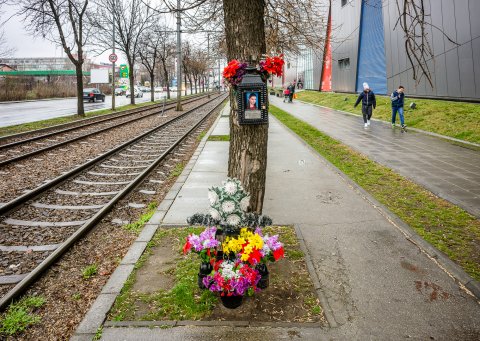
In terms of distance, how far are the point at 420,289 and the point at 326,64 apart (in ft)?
148

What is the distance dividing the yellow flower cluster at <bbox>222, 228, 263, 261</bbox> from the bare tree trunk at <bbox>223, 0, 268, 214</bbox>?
102cm

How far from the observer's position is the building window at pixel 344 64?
124 ft

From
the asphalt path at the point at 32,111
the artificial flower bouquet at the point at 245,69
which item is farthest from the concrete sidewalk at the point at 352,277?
the asphalt path at the point at 32,111

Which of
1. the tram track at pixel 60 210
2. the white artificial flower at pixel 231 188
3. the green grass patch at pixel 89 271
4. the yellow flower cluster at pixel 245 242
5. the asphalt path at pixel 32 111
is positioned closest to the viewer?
the yellow flower cluster at pixel 245 242

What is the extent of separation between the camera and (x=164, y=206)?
6.55 metres

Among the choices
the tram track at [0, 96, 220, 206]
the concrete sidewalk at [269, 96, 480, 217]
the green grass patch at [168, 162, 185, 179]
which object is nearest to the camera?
the concrete sidewalk at [269, 96, 480, 217]

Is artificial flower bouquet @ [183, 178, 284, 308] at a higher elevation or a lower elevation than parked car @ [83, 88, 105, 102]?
lower

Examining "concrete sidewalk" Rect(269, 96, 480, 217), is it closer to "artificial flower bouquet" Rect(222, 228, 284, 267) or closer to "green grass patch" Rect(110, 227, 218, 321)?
"artificial flower bouquet" Rect(222, 228, 284, 267)

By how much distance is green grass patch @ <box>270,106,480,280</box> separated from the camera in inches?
194

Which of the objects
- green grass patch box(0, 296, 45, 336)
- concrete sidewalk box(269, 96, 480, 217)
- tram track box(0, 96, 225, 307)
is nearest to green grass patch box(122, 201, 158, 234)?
tram track box(0, 96, 225, 307)

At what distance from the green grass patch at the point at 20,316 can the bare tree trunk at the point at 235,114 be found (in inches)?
96.3

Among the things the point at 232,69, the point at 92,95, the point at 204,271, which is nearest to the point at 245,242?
the point at 204,271

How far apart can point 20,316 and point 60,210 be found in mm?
3209

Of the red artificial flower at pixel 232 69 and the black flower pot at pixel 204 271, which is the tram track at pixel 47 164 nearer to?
the black flower pot at pixel 204 271
